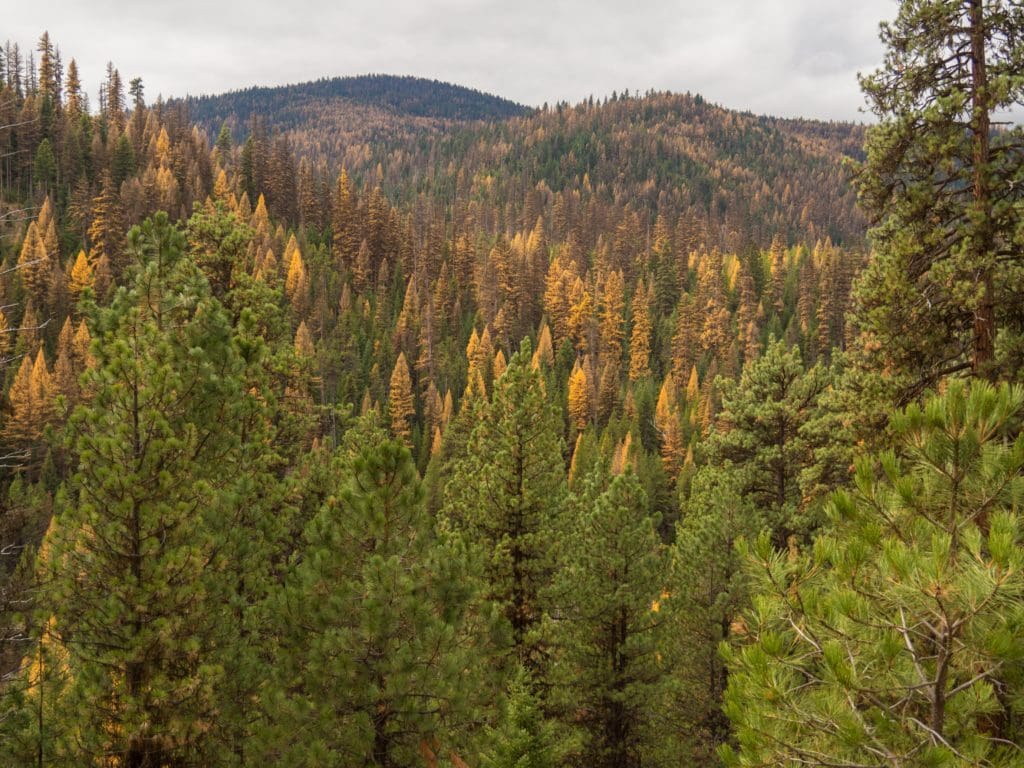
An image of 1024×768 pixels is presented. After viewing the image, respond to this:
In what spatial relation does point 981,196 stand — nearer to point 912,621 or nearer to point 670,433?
point 912,621

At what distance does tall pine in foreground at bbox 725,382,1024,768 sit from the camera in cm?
367

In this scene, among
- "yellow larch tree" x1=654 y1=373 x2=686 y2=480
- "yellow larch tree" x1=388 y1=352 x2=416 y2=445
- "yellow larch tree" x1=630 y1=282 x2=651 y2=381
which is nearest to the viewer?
"yellow larch tree" x1=654 y1=373 x2=686 y2=480

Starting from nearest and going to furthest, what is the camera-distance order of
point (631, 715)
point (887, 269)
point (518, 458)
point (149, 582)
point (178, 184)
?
point (149, 582) → point (887, 269) → point (631, 715) → point (518, 458) → point (178, 184)

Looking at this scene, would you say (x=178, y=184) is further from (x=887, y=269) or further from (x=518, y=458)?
(x=887, y=269)

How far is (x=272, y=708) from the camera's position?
7488 mm

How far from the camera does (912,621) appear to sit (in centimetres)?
438

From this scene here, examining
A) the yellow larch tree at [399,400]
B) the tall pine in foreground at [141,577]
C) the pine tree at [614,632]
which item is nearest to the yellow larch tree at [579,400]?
the yellow larch tree at [399,400]

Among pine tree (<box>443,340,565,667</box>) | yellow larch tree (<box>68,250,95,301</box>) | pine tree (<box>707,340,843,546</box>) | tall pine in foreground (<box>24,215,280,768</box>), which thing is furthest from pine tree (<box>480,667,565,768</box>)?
yellow larch tree (<box>68,250,95,301</box>)

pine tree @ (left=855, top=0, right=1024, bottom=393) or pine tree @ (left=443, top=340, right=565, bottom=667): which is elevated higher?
pine tree @ (left=855, top=0, right=1024, bottom=393)

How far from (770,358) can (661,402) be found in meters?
43.8

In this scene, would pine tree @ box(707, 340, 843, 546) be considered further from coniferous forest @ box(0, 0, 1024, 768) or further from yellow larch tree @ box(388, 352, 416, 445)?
yellow larch tree @ box(388, 352, 416, 445)

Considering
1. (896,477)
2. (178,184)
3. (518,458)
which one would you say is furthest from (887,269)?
(178,184)

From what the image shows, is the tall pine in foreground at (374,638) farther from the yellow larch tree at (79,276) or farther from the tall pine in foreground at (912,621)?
the yellow larch tree at (79,276)

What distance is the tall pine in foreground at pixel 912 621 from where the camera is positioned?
12.0 ft
